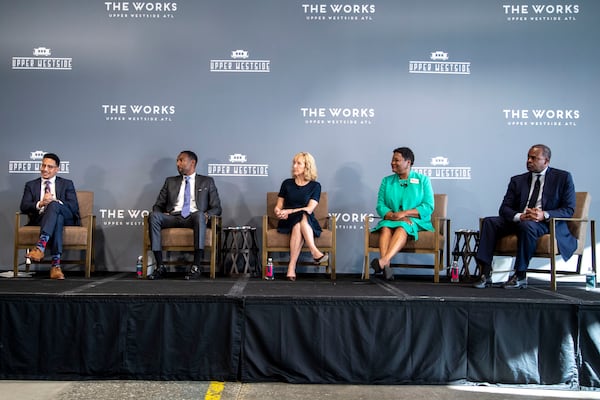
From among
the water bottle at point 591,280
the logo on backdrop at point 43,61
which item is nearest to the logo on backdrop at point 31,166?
the logo on backdrop at point 43,61

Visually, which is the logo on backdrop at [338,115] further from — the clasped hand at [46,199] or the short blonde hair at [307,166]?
the clasped hand at [46,199]

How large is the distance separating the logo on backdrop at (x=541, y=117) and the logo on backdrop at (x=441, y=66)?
58cm

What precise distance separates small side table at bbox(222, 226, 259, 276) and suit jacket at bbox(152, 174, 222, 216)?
27cm

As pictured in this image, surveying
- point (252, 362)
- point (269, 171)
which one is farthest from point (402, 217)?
point (252, 362)

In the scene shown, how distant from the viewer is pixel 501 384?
251 cm

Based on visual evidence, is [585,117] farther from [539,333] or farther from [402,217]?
[539,333]

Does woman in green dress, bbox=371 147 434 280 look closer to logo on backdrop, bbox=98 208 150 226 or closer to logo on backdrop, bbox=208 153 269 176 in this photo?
logo on backdrop, bbox=208 153 269 176

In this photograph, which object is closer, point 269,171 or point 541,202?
point 541,202

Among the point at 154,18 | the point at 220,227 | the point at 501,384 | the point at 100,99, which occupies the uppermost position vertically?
the point at 154,18

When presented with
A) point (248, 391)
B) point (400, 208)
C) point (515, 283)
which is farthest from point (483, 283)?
point (248, 391)

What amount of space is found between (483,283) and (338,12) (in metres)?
2.94

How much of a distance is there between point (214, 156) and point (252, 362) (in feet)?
8.78

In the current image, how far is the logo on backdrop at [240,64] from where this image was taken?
190 inches

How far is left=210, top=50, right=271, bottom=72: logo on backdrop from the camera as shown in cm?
484
